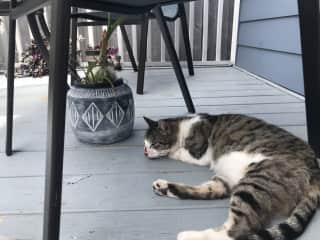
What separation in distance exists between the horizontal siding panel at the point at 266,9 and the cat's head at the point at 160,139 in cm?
113

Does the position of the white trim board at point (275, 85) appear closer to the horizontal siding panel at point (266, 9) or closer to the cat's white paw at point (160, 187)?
the horizontal siding panel at point (266, 9)

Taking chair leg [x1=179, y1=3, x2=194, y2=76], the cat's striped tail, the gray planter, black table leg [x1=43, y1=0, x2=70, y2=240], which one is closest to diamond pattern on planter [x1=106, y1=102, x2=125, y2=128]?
the gray planter

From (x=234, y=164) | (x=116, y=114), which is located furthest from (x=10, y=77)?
(x=234, y=164)

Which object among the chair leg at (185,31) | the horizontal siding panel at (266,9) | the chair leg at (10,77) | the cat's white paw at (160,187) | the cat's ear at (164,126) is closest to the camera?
the cat's white paw at (160,187)

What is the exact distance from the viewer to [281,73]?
2014 millimetres

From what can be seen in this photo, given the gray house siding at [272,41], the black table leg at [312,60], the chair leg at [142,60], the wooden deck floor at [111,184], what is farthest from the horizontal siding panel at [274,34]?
the black table leg at [312,60]

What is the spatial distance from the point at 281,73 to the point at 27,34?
2398mm

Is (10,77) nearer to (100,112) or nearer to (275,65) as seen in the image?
(100,112)

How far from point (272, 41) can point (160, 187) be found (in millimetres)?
1721

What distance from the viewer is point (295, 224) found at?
64 centimetres

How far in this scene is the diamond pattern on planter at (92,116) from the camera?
1.10m

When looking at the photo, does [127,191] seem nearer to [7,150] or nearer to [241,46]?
[7,150]

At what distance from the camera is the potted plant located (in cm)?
110

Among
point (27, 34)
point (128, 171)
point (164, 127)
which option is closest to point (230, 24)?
point (27, 34)
